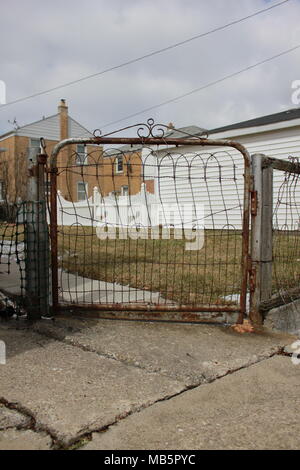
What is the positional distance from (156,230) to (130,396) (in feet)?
38.0

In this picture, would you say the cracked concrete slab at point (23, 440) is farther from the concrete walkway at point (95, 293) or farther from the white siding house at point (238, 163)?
the white siding house at point (238, 163)

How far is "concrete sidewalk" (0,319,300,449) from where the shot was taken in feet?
6.79

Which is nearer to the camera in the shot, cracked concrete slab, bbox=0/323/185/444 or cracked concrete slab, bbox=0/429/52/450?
cracked concrete slab, bbox=0/429/52/450

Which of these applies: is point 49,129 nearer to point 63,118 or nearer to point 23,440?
point 63,118

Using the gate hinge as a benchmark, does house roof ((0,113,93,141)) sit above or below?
above

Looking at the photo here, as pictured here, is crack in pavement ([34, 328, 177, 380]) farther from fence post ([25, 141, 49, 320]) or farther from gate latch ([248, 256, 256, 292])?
gate latch ([248, 256, 256, 292])

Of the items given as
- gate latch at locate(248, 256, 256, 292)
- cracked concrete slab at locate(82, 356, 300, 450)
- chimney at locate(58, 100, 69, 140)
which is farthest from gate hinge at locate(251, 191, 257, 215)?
chimney at locate(58, 100, 69, 140)

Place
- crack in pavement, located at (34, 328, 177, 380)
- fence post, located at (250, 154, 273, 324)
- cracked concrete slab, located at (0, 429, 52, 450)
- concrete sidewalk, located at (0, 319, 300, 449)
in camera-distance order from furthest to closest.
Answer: fence post, located at (250, 154, 273, 324), crack in pavement, located at (34, 328, 177, 380), concrete sidewalk, located at (0, 319, 300, 449), cracked concrete slab, located at (0, 429, 52, 450)

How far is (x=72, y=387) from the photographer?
2.56 metres

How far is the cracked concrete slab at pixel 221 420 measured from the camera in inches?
79.0

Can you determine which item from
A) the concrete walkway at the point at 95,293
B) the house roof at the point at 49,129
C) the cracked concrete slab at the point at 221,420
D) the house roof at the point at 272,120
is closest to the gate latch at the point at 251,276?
the concrete walkway at the point at 95,293

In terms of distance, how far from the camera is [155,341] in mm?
3438

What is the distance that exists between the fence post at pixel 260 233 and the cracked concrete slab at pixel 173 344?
1.14 ft
